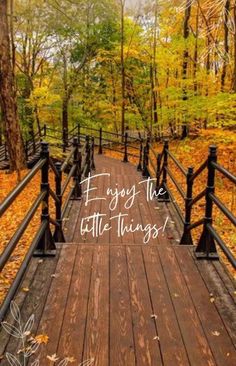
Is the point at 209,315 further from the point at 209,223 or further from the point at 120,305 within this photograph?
the point at 209,223

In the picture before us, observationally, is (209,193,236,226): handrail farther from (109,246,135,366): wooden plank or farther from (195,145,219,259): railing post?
(109,246,135,366): wooden plank

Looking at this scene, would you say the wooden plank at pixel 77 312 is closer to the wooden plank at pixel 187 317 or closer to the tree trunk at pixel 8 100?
the wooden plank at pixel 187 317

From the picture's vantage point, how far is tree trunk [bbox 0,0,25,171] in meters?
12.8

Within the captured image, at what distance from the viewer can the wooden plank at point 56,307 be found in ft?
9.20

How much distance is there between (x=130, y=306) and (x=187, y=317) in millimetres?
489

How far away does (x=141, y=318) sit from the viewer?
3.24m

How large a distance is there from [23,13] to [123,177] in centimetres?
1391

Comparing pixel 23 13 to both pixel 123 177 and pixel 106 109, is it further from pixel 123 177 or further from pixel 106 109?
pixel 123 177

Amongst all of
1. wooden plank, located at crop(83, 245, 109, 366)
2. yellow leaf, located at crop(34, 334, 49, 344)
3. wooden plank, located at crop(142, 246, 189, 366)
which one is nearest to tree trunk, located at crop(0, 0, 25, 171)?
wooden plank, located at crop(83, 245, 109, 366)

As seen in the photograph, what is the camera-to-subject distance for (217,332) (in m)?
3.07

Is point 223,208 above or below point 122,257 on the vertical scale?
above

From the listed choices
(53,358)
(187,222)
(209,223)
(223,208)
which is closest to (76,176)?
(187,222)

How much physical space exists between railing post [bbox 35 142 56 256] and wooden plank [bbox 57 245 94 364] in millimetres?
340

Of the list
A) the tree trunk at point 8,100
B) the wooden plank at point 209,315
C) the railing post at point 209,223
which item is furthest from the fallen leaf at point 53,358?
the tree trunk at point 8,100
